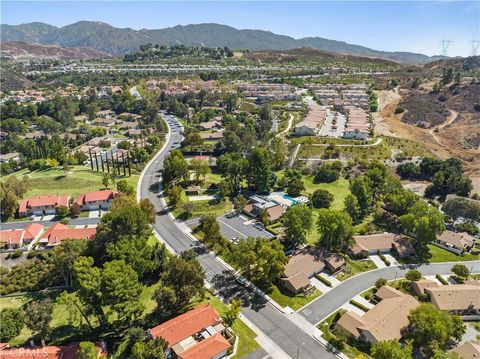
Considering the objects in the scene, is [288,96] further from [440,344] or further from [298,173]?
[440,344]

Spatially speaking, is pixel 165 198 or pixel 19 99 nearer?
pixel 165 198

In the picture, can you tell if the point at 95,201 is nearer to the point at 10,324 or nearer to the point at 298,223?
the point at 10,324

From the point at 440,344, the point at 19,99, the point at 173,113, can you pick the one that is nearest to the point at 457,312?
the point at 440,344

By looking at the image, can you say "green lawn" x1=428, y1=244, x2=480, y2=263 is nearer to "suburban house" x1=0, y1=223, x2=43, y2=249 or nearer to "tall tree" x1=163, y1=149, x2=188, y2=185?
"tall tree" x1=163, y1=149, x2=188, y2=185

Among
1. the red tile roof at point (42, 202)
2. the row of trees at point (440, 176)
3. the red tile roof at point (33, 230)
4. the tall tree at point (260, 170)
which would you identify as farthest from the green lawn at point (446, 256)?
the red tile roof at point (42, 202)

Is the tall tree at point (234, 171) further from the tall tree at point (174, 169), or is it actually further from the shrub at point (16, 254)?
the shrub at point (16, 254)

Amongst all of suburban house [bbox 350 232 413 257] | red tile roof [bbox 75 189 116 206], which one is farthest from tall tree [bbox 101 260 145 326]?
suburban house [bbox 350 232 413 257]
